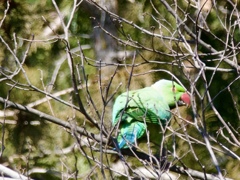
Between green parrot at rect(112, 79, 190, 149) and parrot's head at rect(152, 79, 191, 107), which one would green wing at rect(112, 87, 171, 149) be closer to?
green parrot at rect(112, 79, 190, 149)

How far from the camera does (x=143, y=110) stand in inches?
172

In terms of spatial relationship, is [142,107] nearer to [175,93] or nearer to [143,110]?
[143,110]

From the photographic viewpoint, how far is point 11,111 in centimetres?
623

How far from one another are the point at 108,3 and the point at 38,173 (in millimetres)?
2137

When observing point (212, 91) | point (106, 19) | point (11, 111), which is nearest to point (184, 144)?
point (212, 91)

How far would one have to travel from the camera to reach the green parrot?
14.0 feet

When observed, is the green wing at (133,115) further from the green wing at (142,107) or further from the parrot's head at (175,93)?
the parrot's head at (175,93)

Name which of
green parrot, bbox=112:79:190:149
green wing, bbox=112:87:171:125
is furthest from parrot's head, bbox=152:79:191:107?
green wing, bbox=112:87:171:125

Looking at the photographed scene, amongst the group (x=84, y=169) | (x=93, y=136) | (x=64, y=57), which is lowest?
(x=84, y=169)

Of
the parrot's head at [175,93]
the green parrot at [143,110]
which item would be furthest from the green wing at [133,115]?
the parrot's head at [175,93]

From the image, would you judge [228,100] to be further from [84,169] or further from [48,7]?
[48,7]

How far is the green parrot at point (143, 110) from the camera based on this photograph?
14.0 ft

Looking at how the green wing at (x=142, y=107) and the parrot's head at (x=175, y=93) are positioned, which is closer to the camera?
the green wing at (x=142, y=107)

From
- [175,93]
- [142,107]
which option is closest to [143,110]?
[142,107]
